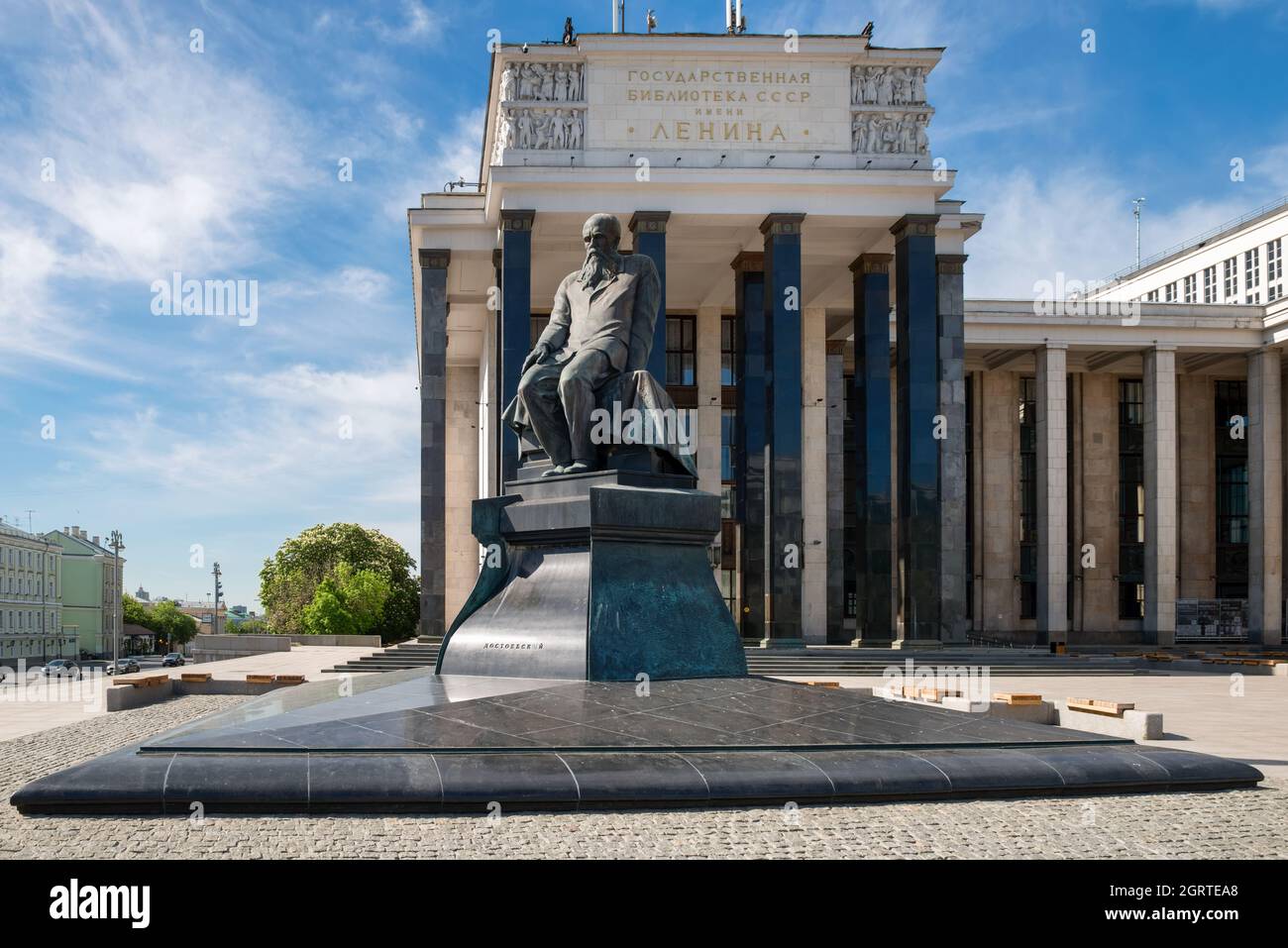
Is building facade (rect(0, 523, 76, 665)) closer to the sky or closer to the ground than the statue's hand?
closer to the ground

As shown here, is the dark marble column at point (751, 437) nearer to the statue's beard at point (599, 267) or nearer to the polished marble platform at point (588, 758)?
the statue's beard at point (599, 267)

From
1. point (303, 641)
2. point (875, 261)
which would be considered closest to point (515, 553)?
point (875, 261)

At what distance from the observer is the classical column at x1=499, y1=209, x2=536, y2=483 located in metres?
33.7

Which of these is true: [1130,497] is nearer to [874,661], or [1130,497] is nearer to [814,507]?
[814,507]

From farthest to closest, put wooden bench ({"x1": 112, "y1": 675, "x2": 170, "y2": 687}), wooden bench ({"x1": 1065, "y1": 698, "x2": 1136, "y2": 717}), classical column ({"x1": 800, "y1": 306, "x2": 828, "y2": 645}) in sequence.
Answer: classical column ({"x1": 800, "y1": 306, "x2": 828, "y2": 645}) < wooden bench ({"x1": 112, "y1": 675, "x2": 170, "y2": 687}) < wooden bench ({"x1": 1065, "y1": 698, "x2": 1136, "y2": 717})

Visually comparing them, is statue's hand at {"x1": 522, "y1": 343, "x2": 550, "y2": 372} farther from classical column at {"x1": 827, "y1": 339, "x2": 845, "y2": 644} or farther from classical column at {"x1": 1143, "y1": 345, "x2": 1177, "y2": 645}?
classical column at {"x1": 1143, "y1": 345, "x2": 1177, "y2": 645}

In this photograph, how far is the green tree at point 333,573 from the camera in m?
66.4

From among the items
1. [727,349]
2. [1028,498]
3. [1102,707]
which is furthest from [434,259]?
[1028,498]

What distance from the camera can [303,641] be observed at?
148ft

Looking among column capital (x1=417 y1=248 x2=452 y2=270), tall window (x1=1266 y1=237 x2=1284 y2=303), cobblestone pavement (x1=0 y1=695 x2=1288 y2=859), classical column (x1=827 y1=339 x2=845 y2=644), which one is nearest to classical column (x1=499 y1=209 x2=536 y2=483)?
column capital (x1=417 y1=248 x2=452 y2=270)

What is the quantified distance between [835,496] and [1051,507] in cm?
963

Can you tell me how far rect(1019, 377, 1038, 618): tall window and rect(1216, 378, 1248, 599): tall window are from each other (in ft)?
31.6
